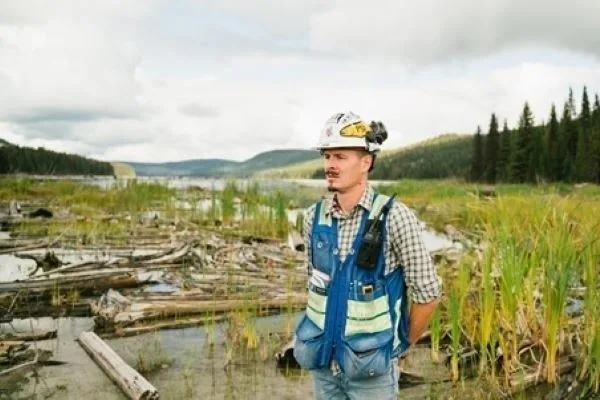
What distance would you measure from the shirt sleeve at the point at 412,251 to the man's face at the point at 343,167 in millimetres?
277

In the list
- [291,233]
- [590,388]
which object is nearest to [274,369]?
[590,388]

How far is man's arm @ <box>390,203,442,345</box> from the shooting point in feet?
10.2

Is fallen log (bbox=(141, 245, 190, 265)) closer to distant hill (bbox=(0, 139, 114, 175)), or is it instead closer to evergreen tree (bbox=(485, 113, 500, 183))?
distant hill (bbox=(0, 139, 114, 175))

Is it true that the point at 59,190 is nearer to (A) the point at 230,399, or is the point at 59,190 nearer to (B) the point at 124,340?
(B) the point at 124,340

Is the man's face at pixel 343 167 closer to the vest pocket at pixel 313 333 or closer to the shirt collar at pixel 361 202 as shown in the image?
the shirt collar at pixel 361 202

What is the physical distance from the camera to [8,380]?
650 centimetres

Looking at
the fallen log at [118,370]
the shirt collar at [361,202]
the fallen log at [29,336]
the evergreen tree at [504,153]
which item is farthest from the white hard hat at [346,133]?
the evergreen tree at [504,153]

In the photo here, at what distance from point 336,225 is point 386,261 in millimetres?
323

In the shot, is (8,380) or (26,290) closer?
(8,380)

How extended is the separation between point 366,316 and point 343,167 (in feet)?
2.56

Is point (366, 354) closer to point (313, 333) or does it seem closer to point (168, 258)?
point (313, 333)

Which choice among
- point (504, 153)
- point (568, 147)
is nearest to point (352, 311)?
point (568, 147)

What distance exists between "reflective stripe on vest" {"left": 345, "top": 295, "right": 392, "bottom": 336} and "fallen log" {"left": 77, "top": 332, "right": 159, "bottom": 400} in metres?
3.25

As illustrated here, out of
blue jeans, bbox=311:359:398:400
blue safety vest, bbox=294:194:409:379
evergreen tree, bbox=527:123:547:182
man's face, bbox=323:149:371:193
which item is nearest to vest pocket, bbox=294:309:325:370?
blue safety vest, bbox=294:194:409:379
